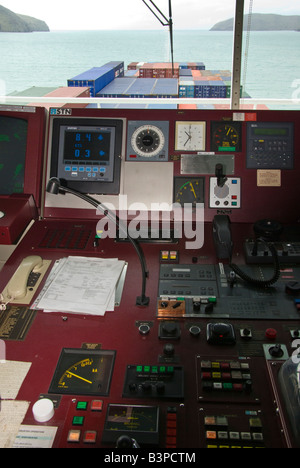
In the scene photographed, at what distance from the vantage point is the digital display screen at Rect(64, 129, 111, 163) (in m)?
2.04

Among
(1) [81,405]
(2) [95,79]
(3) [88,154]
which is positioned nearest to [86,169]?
(3) [88,154]

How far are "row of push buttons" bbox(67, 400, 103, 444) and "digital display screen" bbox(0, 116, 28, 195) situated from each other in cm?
135

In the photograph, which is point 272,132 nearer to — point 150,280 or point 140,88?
point 150,280

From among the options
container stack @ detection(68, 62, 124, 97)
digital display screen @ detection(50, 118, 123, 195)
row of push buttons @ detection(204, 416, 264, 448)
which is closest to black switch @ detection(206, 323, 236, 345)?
row of push buttons @ detection(204, 416, 264, 448)

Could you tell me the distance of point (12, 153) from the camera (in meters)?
2.04

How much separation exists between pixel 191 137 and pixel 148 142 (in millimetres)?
244

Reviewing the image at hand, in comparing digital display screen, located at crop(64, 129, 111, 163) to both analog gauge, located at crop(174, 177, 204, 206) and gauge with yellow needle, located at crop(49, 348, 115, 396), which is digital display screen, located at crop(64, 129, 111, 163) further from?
gauge with yellow needle, located at crop(49, 348, 115, 396)

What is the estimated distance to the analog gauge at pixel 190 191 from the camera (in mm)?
2016

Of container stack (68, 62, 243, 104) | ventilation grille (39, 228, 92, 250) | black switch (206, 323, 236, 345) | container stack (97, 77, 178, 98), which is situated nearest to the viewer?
black switch (206, 323, 236, 345)

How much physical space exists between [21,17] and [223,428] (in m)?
24.8

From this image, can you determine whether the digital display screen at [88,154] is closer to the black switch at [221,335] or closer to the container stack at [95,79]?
the black switch at [221,335]
